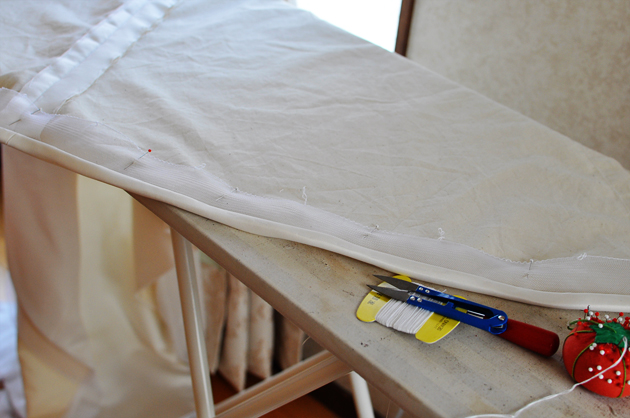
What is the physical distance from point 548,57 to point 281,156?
3.12 ft

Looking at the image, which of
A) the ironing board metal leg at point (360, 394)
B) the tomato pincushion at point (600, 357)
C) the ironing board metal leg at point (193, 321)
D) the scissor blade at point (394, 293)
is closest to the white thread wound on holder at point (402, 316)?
the scissor blade at point (394, 293)

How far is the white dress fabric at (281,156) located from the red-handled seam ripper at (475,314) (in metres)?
0.03

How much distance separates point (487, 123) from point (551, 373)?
36cm

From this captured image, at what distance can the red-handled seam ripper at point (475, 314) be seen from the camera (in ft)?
1.19

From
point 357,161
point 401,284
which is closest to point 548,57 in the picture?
point 357,161

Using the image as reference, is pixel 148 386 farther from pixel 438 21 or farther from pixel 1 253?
pixel 438 21

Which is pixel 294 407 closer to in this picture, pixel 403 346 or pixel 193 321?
pixel 193 321

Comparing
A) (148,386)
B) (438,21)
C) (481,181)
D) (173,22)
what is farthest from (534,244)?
(438,21)

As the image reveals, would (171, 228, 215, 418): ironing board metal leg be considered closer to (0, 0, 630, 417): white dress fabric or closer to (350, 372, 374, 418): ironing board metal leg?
(0, 0, 630, 417): white dress fabric

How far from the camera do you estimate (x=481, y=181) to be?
529 millimetres

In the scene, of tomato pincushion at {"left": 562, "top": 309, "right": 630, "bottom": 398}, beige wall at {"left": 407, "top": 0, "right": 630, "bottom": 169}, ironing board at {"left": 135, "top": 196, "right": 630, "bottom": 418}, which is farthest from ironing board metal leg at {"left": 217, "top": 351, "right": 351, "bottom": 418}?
beige wall at {"left": 407, "top": 0, "right": 630, "bottom": 169}

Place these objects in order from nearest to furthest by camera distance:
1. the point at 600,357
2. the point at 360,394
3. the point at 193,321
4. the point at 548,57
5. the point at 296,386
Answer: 1. the point at 600,357
2. the point at 296,386
3. the point at 193,321
4. the point at 360,394
5. the point at 548,57

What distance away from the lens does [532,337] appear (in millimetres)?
366

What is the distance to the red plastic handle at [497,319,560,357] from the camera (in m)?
0.36
